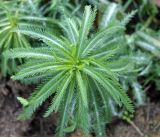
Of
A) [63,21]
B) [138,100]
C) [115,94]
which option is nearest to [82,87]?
[115,94]

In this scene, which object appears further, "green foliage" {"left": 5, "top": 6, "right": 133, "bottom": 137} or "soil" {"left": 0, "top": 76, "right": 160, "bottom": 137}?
"soil" {"left": 0, "top": 76, "right": 160, "bottom": 137}

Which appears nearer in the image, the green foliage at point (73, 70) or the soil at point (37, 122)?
the green foliage at point (73, 70)

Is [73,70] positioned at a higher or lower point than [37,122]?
higher

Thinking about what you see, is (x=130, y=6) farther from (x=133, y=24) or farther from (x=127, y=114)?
(x=127, y=114)

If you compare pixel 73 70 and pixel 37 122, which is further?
pixel 37 122

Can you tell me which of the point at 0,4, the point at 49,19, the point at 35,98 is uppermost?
the point at 0,4

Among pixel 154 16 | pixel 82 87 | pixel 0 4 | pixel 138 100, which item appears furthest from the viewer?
pixel 154 16

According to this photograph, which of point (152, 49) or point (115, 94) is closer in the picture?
point (115, 94)

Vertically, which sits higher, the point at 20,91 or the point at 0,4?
the point at 0,4
